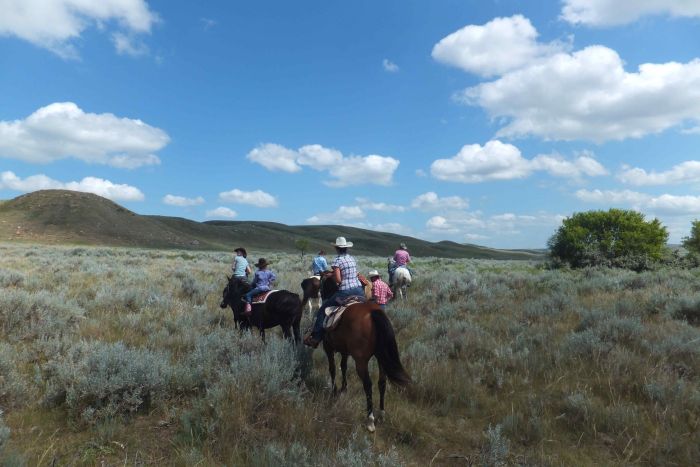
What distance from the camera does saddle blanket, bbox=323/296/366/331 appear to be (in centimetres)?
629

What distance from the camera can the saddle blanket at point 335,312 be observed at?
6289 mm

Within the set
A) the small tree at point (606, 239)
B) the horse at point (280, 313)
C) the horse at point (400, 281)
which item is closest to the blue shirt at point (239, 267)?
the horse at point (280, 313)

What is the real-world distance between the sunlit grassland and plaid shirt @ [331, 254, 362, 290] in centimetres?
137

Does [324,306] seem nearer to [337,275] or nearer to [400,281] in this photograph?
[337,275]

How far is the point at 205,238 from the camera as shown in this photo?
113938 mm

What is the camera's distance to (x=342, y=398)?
5523mm

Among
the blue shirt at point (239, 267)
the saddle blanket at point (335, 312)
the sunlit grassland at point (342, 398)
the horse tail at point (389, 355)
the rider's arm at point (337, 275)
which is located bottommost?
the sunlit grassland at point (342, 398)

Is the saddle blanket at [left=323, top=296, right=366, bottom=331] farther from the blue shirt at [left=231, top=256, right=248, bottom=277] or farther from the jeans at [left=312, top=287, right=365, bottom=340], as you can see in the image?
the blue shirt at [left=231, top=256, right=248, bottom=277]

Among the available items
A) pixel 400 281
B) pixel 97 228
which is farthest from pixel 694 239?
pixel 97 228

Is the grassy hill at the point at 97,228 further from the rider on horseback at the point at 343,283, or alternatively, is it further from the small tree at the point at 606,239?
the rider on horseback at the point at 343,283

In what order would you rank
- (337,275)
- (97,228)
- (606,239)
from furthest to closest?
(97,228) → (606,239) → (337,275)

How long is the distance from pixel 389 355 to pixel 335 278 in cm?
184

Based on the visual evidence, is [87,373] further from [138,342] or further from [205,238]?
[205,238]

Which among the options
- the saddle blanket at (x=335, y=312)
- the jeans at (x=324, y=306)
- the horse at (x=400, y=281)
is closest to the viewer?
the saddle blanket at (x=335, y=312)
